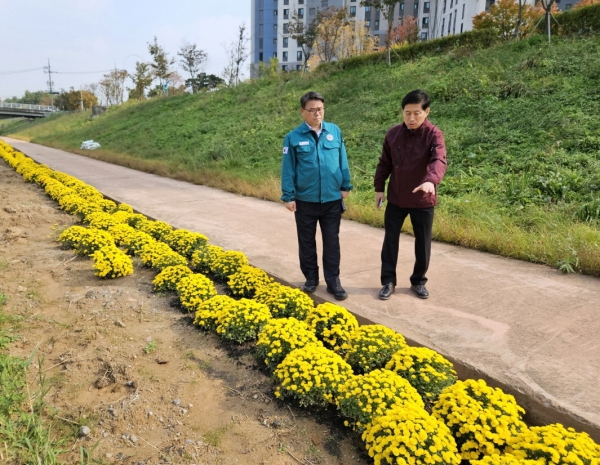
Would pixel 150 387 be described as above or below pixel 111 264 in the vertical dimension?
below

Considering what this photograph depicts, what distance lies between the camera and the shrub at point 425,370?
2213 mm

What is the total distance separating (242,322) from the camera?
282 centimetres

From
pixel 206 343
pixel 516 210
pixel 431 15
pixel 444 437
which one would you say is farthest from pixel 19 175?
pixel 431 15

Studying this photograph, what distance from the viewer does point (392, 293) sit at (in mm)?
3428

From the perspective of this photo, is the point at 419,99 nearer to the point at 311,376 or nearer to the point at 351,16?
the point at 311,376

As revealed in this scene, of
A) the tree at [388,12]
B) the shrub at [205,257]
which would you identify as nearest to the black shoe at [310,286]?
the shrub at [205,257]

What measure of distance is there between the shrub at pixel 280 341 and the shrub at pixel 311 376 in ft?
0.54

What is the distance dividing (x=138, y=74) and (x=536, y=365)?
44.7 metres

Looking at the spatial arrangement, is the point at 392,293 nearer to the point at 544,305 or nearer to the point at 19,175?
the point at 544,305

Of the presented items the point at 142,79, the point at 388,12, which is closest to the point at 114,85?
the point at 142,79

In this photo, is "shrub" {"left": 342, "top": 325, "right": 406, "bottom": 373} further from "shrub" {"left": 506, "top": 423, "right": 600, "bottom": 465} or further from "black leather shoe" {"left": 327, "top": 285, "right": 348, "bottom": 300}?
"shrub" {"left": 506, "top": 423, "right": 600, "bottom": 465}

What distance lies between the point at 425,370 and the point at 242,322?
48.1 inches

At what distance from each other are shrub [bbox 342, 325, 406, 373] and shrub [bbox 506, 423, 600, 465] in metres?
0.85

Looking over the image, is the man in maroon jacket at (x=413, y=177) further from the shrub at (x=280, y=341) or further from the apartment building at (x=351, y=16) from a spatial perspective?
the apartment building at (x=351, y=16)
